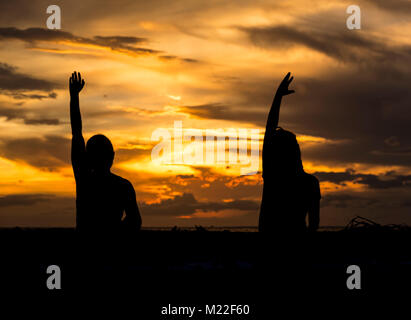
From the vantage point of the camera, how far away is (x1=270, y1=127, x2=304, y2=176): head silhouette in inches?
215

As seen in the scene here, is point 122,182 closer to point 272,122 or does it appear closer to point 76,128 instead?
point 76,128

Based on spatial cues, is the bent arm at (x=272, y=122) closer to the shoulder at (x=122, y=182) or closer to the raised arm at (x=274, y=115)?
the raised arm at (x=274, y=115)

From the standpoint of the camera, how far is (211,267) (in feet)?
23.1

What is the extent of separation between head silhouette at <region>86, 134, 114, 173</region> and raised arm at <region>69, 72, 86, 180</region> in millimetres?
101

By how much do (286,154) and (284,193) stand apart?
43 cm

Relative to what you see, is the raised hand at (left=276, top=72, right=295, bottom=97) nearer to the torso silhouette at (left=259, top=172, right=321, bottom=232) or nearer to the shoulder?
the torso silhouette at (left=259, top=172, right=321, bottom=232)

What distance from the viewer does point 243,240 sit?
9.73 meters

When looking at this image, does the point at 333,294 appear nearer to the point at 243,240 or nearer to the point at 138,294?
the point at 138,294

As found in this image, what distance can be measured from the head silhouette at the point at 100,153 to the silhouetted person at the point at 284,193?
1564mm

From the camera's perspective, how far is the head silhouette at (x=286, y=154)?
5461 mm

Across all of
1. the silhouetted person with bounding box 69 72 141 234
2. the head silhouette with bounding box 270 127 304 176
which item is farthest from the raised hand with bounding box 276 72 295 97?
the silhouetted person with bounding box 69 72 141 234

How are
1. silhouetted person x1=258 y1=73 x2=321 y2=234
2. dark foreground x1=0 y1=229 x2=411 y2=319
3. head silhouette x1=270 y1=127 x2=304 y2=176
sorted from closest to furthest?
head silhouette x1=270 y1=127 x2=304 y2=176, silhouetted person x1=258 y1=73 x2=321 y2=234, dark foreground x1=0 y1=229 x2=411 y2=319

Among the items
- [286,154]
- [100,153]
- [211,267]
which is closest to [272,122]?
[286,154]

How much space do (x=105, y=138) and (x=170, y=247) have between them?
3.83 metres
